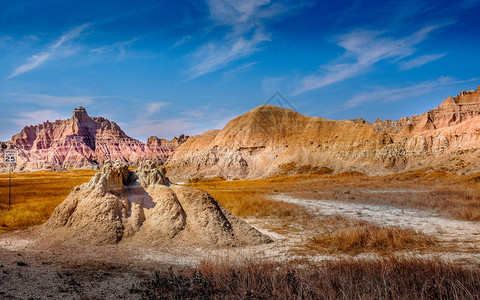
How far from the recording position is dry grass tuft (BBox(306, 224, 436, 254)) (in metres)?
7.40

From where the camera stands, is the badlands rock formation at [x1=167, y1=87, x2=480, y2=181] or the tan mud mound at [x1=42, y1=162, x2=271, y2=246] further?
the badlands rock formation at [x1=167, y1=87, x2=480, y2=181]

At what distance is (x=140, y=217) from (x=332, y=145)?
59.8 meters

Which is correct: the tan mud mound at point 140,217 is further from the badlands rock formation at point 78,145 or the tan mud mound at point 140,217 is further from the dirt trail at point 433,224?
the badlands rock formation at point 78,145

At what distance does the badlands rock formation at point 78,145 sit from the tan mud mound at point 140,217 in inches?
5632

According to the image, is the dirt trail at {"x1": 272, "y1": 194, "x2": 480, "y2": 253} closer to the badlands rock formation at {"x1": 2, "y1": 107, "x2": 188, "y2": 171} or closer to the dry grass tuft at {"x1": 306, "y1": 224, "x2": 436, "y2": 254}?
the dry grass tuft at {"x1": 306, "y1": 224, "x2": 436, "y2": 254}

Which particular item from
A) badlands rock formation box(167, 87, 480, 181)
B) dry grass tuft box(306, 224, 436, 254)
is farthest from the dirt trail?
badlands rock formation box(167, 87, 480, 181)

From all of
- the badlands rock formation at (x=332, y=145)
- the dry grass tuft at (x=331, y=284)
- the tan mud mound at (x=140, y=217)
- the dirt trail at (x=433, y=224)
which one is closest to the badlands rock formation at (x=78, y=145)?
the badlands rock formation at (x=332, y=145)

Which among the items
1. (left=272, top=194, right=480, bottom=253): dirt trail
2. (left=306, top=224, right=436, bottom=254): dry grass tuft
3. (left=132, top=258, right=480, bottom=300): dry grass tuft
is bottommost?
(left=272, top=194, right=480, bottom=253): dirt trail

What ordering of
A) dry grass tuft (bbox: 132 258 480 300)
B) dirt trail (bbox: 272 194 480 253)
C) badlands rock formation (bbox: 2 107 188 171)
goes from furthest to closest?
badlands rock formation (bbox: 2 107 188 171), dirt trail (bbox: 272 194 480 253), dry grass tuft (bbox: 132 258 480 300)

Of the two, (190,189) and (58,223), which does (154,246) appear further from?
(58,223)

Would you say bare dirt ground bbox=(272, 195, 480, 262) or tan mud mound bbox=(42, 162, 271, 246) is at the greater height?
tan mud mound bbox=(42, 162, 271, 246)

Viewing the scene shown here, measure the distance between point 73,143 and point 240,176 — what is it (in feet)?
445

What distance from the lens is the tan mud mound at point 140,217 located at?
8.00m

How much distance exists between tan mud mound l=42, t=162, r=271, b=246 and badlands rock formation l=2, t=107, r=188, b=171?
469 ft
